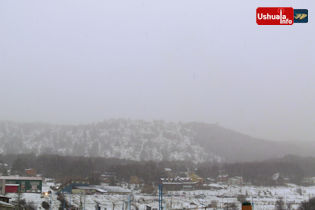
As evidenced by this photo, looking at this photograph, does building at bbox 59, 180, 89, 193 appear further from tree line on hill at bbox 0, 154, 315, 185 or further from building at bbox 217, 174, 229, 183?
building at bbox 217, 174, 229, 183

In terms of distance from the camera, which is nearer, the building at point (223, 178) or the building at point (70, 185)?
the building at point (70, 185)

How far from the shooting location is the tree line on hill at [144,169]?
4275 cm

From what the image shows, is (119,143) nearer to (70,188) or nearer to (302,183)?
(302,183)

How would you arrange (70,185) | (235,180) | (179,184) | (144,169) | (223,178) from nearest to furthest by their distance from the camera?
(70,185) < (179,184) < (235,180) < (223,178) < (144,169)

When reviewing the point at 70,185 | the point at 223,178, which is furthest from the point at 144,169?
the point at 70,185

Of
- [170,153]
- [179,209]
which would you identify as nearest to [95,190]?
[179,209]

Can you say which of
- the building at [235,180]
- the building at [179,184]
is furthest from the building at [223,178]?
the building at [179,184]

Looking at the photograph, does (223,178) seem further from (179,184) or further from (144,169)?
(179,184)

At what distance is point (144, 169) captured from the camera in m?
48.3

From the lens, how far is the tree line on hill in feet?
140

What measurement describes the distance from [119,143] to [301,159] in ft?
125

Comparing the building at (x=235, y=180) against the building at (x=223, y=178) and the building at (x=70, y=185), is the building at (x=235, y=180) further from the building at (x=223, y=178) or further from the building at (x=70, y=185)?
the building at (x=70, y=185)

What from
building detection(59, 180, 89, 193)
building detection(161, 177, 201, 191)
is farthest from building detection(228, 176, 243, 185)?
building detection(59, 180, 89, 193)

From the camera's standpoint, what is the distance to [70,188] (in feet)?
92.7
